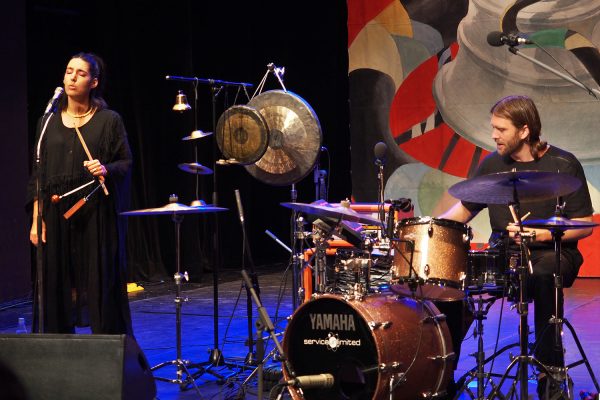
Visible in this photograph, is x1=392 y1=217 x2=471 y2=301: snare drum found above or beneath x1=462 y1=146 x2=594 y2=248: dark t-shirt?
beneath

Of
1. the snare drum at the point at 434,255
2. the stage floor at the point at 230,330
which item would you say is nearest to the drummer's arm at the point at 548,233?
the snare drum at the point at 434,255

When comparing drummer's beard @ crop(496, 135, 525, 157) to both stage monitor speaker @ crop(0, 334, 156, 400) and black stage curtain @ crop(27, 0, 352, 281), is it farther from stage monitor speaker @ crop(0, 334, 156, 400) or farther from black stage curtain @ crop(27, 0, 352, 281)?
black stage curtain @ crop(27, 0, 352, 281)

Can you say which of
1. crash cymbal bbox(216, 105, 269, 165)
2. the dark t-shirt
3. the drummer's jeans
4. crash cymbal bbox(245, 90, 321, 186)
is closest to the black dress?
crash cymbal bbox(216, 105, 269, 165)

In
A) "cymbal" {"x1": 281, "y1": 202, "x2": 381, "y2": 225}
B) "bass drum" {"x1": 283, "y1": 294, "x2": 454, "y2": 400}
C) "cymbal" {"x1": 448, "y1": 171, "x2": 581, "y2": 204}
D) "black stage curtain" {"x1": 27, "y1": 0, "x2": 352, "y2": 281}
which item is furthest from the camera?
"black stage curtain" {"x1": 27, "y1": 0, "x2": 352, "y2": 281}

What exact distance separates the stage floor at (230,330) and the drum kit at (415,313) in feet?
0.58

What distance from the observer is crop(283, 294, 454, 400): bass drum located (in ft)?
13.4

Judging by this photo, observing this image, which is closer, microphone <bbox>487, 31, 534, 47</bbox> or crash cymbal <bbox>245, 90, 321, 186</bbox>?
microphone <bbox>487, 31, 534, 47</bbox>

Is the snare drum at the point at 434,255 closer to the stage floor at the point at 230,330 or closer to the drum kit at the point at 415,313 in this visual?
the drum kit at the point at 415,313

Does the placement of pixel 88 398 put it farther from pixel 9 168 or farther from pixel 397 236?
pixel 9 168

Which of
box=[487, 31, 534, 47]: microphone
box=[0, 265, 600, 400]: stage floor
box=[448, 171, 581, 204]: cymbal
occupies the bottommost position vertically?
box=[0, 265, 600, 400]: stage floor

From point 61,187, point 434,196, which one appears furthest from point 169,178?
point 61,187

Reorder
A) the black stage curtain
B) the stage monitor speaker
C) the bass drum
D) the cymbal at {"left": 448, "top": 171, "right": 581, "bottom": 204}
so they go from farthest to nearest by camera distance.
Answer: the black stage curtain < the bass drum < the cymbal at {"left": 448, "top": 171, "right": 581, "bottom": 204} < the stage monitor speaker

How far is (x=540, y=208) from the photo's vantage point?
4.77m

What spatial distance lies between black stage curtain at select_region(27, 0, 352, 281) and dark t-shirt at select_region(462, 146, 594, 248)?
14.2 ft
